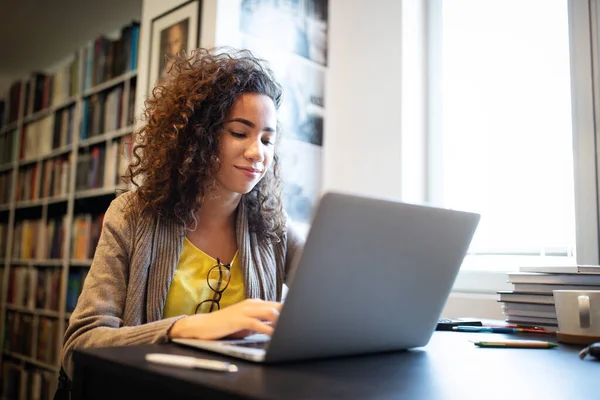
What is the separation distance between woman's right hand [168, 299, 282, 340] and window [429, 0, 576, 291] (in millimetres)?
1416

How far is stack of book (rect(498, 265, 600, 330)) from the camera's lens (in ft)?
3.77

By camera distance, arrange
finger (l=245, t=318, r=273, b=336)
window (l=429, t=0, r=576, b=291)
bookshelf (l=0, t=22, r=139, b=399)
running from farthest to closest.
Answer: bookshelf (l=0, t=22, r=139, b=399) → window (l=429, t=0, r=576, b=291) → finger (l=245, t=318, r=273, b=336)

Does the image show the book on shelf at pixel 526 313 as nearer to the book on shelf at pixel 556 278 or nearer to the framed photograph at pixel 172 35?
the book on shelf at pixel 556 278

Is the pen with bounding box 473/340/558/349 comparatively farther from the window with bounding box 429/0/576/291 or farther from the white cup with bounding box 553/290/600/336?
the window with bounding box 429/0/576/291

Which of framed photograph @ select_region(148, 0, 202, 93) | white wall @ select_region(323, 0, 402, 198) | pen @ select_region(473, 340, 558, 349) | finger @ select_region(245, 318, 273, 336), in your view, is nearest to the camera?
finger @ select_region(245, 318, 273, 336)

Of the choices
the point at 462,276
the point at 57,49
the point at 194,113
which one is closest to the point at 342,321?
the point at 194,113

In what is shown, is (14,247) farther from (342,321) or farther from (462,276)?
(342,321)

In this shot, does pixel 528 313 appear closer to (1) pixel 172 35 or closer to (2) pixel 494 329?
(2) pixel 494 329

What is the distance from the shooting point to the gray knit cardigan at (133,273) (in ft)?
3.24

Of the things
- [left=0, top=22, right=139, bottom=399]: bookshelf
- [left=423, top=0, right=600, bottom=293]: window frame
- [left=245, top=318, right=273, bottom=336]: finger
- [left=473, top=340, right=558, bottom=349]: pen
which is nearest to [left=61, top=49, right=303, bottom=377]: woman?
[left=245, top=318, right=273, bottom=336]: finger

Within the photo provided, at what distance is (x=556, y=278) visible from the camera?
118cm

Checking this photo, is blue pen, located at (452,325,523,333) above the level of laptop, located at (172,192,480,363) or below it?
below

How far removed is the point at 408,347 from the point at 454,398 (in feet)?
1.00

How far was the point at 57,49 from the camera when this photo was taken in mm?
3865
